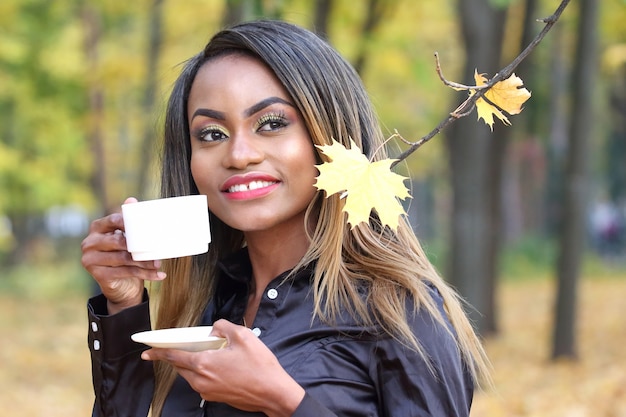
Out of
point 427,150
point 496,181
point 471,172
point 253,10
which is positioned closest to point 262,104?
point 253,10

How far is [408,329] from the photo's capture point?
1.71 m

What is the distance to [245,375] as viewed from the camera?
160cm

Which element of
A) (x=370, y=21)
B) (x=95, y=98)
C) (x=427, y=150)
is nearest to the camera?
(x=370, y=21)

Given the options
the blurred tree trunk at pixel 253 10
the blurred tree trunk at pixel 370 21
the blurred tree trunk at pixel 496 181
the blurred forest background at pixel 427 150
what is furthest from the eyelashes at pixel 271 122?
the blurred tree trunk at pixel 496 181

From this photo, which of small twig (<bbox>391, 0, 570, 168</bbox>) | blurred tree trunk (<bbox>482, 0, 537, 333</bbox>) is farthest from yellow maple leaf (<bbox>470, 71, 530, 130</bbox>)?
blurred tree trunk (<bbox>482, 0, 537, 333</bbox>)

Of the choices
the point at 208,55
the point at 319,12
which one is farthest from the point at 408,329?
the point at 319,12

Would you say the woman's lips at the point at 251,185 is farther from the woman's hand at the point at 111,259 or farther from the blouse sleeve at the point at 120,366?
the blouse sleeve at the point at 120,366

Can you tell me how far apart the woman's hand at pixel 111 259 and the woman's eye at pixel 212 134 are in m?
0.21

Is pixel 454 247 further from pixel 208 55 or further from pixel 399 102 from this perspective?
pixel 399 102

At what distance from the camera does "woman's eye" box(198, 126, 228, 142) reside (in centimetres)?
190

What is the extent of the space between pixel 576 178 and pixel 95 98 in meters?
7.62

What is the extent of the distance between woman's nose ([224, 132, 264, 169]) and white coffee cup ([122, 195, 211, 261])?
11 centimetres

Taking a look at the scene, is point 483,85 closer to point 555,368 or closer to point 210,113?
point 210,113

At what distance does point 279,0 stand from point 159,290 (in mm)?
3673
